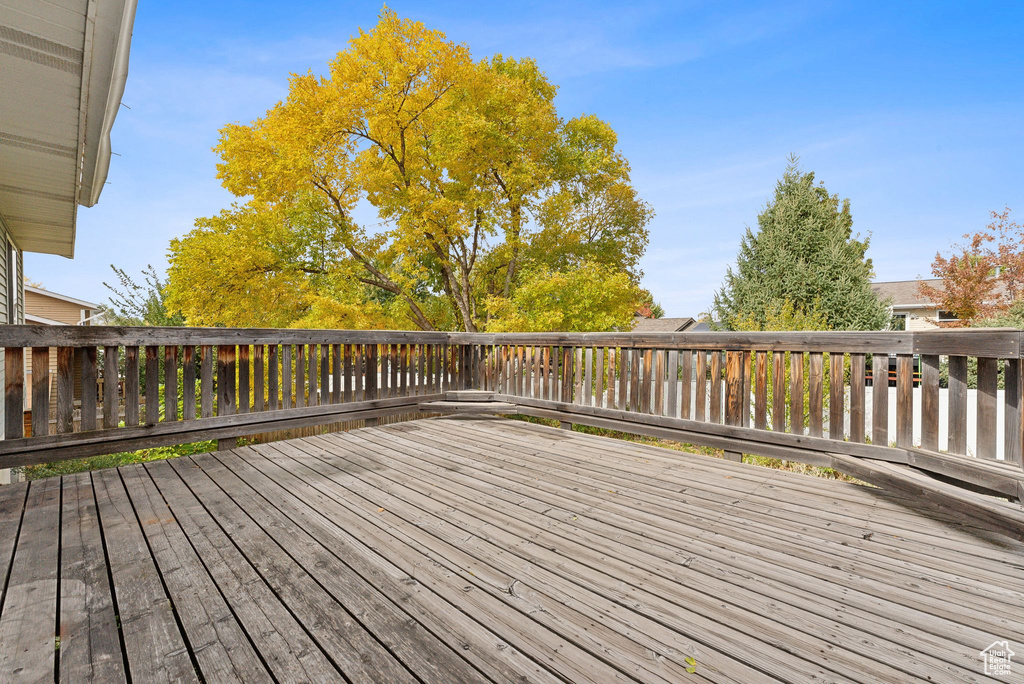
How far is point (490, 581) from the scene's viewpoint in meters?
1.58

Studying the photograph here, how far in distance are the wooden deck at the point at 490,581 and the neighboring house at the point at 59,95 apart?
86.3 inches

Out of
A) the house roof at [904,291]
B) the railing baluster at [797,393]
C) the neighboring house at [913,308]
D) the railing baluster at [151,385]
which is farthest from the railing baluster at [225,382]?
the house roof at [904,291]

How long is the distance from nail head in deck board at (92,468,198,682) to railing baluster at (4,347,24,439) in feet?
3.21

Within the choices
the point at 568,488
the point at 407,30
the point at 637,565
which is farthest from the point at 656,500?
the point at 407,30

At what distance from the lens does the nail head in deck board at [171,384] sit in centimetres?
313

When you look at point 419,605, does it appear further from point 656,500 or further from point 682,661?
point 656,500

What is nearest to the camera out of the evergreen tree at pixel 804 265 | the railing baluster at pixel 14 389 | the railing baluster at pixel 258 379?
the railing baluster at pixel 14 389

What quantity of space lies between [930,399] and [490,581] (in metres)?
2.50

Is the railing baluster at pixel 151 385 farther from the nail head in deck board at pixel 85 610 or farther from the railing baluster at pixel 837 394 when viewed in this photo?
the railing baluster at pixel 837 394

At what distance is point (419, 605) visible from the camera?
1.43 m

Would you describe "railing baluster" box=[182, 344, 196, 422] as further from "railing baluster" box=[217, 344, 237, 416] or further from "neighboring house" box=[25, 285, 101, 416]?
"neighboring house" box=[25, 285, 101, 416]

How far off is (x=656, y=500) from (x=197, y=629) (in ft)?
6.64

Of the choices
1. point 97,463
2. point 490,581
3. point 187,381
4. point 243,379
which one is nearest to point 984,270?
point 490,581

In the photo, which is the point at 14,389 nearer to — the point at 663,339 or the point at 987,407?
the point at 663,339
